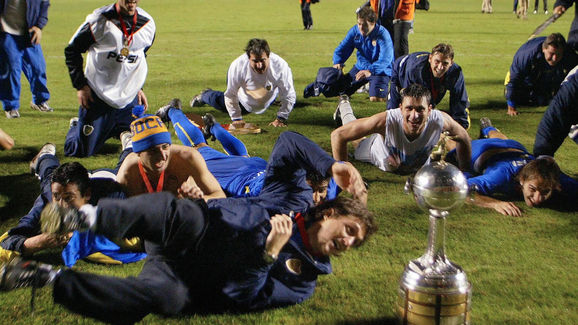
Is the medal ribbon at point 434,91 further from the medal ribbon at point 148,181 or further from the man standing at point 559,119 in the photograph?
the medal ribbon at point 148,181

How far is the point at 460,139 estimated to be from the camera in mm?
5176

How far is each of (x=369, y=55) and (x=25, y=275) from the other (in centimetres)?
713

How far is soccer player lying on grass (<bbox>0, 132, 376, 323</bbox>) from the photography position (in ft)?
8.21

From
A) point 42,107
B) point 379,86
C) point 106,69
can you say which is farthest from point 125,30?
point 379,86

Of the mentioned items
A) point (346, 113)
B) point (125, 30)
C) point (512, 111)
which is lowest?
point (512, 111)

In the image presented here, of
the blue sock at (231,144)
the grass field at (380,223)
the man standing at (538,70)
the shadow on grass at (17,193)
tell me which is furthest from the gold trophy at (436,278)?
the man standing at (538,70)

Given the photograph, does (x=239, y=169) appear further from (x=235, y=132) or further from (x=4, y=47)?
(x=4, y=47)

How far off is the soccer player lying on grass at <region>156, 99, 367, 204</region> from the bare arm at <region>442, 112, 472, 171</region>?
56.9 inches

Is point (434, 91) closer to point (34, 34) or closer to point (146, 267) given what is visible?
point (146, 267)

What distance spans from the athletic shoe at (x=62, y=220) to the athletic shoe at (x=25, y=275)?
0.21m

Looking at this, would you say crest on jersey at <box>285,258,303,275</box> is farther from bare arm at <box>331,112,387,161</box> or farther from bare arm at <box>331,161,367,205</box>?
bare arm at <box>331,112,387,161</box>

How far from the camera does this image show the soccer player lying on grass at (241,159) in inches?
134

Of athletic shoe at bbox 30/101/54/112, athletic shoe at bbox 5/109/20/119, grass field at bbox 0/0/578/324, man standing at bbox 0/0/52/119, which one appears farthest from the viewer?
athletic shoe at bbox 30/101/54/112

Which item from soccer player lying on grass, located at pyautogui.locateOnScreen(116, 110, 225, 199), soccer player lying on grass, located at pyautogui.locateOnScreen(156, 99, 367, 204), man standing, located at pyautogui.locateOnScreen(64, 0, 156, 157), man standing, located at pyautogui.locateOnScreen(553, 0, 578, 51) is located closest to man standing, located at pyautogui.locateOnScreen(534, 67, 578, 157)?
soccer player lying on grass, located at pyautogui.locateOnScreen(156, 99, 367, 204)
